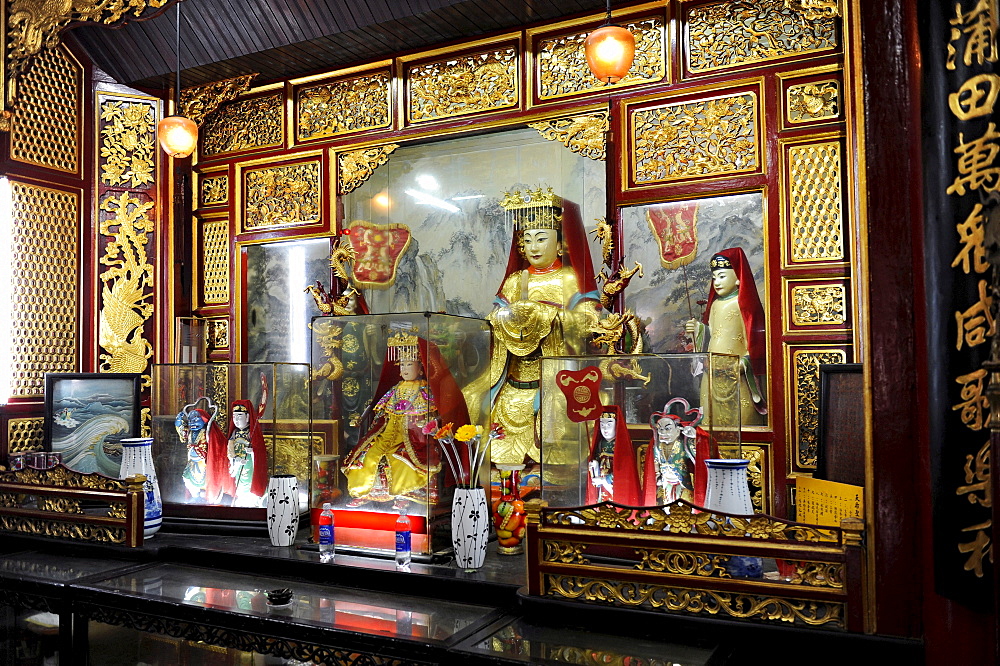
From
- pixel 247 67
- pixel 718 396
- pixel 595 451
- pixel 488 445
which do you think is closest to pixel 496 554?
pixel 488 445

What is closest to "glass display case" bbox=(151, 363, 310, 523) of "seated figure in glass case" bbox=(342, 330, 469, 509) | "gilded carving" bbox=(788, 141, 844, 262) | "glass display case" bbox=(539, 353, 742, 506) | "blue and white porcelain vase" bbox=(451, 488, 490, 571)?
"seated figure in glass case" bbox=(342, 330, 469, 509)

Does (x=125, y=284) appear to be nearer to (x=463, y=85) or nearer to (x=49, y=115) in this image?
(x=49, y=115)

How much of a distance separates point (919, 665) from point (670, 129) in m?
3.16

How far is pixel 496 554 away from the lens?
3.73 metres

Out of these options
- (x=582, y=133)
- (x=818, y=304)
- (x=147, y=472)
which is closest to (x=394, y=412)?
(x=147, y=472)

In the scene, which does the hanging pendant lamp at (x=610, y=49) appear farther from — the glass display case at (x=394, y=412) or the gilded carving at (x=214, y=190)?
the gilded carving at (x=214, y=190)

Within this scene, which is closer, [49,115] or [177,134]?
[177,134]

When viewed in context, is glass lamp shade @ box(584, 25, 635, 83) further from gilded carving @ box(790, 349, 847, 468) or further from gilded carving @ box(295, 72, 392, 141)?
gilded carving @ box(295, 72, 392, 141)

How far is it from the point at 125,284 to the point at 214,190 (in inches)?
38.3

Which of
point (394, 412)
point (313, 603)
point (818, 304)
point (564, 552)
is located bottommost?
point (313, 603)

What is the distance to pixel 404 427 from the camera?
12.1ft

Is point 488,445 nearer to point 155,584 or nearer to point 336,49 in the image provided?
point 155,584

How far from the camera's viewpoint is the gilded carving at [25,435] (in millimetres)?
5020

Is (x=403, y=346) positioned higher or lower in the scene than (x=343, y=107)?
lower
